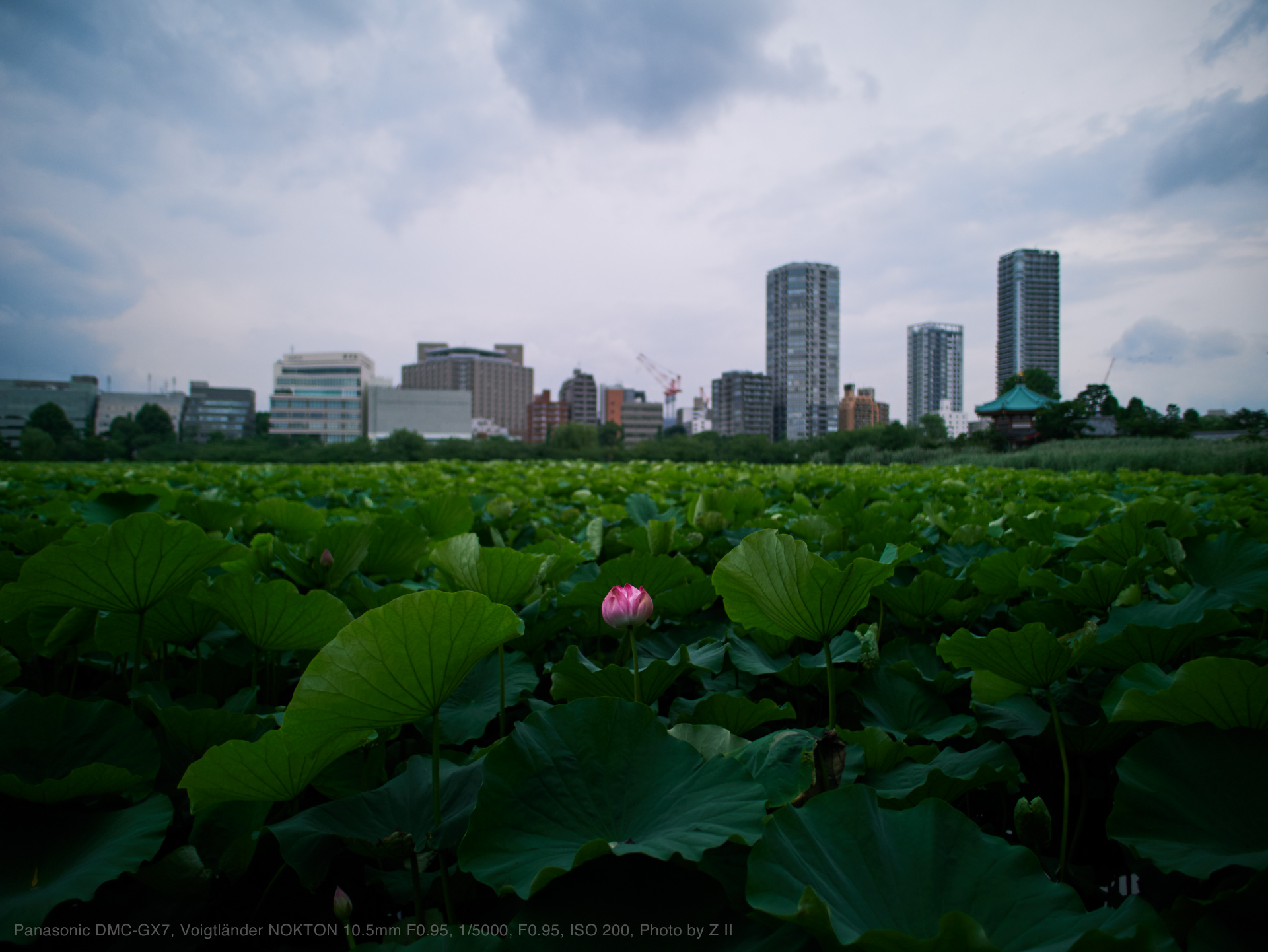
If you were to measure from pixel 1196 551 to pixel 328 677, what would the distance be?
55.2 inches

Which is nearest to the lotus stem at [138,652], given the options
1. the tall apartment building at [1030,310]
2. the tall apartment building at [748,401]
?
the tall apartment building at [1030,310]

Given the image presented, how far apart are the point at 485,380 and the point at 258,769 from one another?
96896 millimetres

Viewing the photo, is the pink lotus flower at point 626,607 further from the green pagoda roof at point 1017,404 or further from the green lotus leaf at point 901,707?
the green pagoda roof at point 1017,404

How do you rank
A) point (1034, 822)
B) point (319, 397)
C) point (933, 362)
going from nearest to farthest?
point (1034, 822), point (319, 397), point (933, 362)

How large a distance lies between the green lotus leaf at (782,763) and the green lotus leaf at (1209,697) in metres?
0.28

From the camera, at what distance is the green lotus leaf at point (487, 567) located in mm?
789

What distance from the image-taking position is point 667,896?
419 mm

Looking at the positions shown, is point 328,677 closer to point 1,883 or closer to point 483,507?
point 1,883

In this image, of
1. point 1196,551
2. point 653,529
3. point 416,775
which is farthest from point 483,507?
point 1196,551

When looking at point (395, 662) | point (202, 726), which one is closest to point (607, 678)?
point (395, 662)

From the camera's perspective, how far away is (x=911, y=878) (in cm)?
43

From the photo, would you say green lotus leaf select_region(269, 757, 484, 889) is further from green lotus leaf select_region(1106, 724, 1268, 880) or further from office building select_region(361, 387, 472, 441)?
office building select_region(361, 387, 472, 441)

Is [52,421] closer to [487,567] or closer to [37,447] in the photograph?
[37,447]

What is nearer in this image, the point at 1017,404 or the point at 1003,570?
the point at 1003,570
